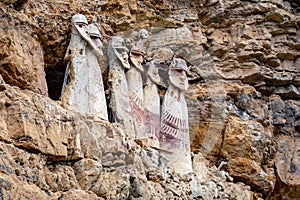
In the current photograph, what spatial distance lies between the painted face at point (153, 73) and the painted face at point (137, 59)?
0.39 feet

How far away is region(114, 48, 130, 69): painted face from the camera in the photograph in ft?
23.6

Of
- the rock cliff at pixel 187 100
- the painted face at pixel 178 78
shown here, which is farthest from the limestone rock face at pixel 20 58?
the painted face at pixel 178 78

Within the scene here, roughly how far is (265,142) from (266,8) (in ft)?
5.45

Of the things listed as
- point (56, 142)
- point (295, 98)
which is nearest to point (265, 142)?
point (295, 98)

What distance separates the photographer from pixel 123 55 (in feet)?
23.7

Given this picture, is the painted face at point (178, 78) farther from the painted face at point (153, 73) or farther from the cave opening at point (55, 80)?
the cave opening at point (55, 80)

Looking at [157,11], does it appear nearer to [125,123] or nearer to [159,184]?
[125,123]

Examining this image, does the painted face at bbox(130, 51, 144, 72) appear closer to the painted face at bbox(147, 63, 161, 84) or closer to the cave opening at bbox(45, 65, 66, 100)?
the painted face at bbox(147, 63, 161, 84)

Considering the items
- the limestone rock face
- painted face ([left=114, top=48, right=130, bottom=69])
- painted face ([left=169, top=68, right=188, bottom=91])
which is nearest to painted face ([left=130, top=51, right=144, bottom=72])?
painted face ([left=114, top=48, right=130, bottom=69])

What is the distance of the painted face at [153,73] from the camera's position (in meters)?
7.51

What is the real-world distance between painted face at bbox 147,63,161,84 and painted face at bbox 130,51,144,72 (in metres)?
0.12

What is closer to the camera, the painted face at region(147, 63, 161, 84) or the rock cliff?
the rock cliff

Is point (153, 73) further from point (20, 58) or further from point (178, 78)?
point (20, 58)

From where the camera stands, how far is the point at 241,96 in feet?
26.8
